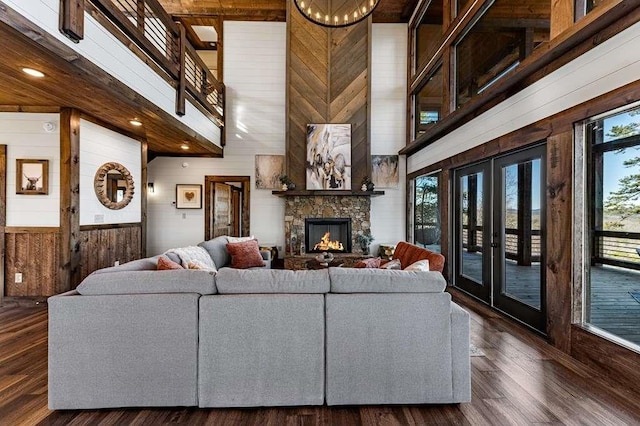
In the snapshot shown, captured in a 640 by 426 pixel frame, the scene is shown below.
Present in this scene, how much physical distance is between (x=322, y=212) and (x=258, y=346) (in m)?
5.38

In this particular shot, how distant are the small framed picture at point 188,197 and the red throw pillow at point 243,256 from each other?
3001mm

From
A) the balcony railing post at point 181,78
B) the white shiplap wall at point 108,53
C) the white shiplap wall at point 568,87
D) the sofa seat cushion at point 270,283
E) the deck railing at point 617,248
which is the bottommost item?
the sofa seat cushion at point 270,283

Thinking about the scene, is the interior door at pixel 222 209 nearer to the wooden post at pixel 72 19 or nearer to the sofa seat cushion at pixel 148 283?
the wooden post at pixel 72 19

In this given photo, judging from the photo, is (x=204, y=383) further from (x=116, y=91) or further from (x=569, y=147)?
(x=569, y=147)

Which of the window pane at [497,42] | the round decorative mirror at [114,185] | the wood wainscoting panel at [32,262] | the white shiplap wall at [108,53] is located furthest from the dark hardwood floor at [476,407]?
the window pane at [497,42]

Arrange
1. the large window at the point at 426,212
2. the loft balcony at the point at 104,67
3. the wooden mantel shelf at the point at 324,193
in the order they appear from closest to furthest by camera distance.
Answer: the loft balcony at the point at 104,67 → the large window at the point at 426,212 → the wooden mantel shelf at the point at 324,193

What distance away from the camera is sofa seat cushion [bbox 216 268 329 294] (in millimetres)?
2203

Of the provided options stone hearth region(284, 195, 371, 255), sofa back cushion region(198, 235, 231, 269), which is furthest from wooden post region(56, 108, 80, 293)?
stone hearth region(284, 195, 371, 255)

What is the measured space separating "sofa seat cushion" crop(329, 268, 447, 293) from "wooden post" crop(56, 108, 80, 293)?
4069 mm

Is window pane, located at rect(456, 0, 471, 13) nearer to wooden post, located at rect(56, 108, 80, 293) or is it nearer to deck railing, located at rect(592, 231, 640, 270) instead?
deck railing, located at rect(592, 231, 640, 270)

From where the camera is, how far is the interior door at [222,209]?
25.3ft

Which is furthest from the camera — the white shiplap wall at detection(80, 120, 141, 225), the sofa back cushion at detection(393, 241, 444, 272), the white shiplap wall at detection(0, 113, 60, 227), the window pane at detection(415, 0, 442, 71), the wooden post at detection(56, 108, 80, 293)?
the window pane at detection(415, 0, 442, 71)

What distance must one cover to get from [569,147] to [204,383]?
3628 millimetres

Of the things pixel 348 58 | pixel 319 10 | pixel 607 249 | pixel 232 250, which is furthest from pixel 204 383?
pixel 348 58
